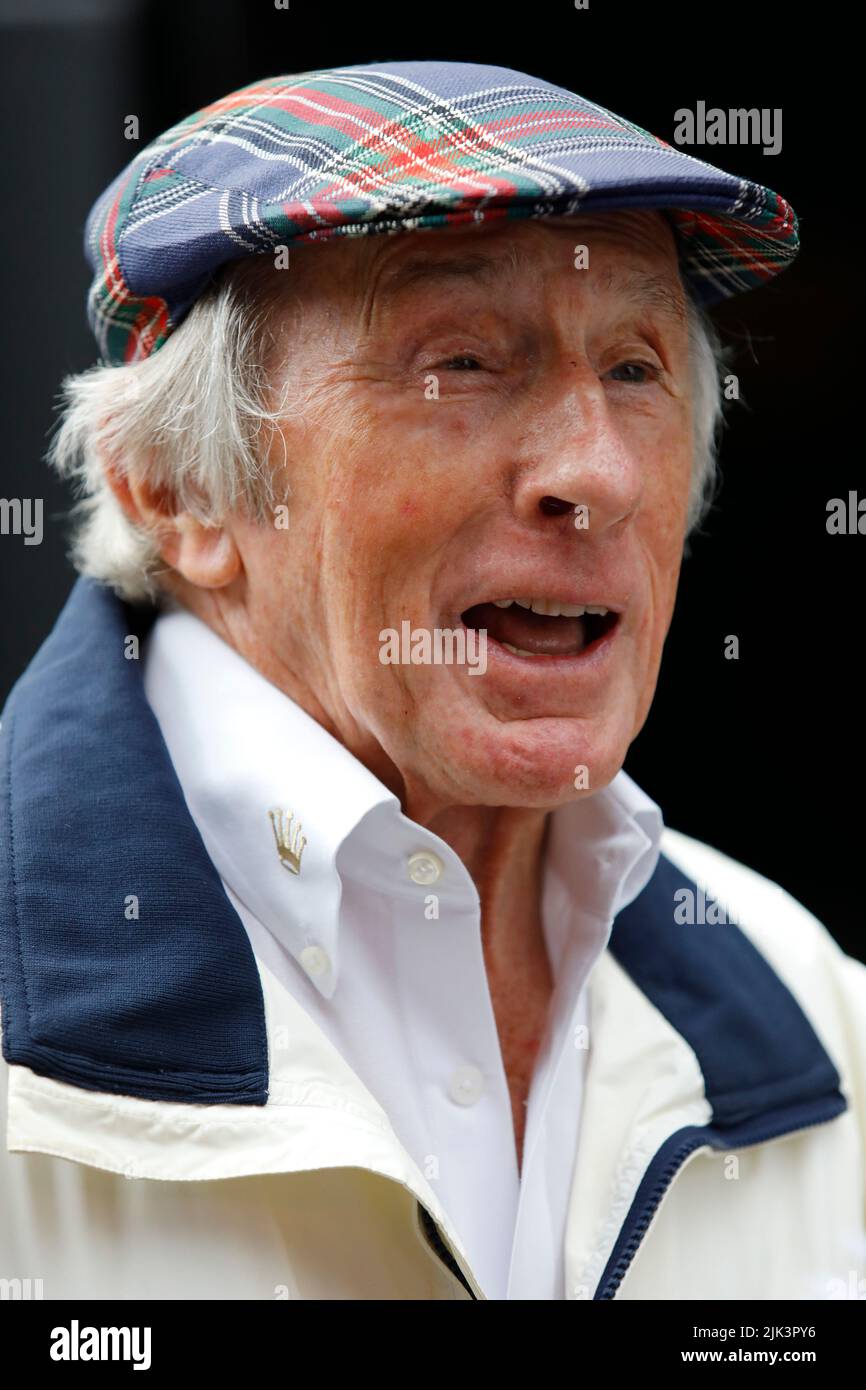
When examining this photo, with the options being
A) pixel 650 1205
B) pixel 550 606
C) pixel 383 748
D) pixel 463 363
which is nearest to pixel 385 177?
pixel 463 363

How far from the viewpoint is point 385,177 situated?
1.57m

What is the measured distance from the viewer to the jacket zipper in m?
1.66

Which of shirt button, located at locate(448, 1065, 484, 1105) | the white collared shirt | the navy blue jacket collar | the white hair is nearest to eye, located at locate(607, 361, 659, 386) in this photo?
the white hair

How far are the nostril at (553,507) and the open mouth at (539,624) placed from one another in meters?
0.11

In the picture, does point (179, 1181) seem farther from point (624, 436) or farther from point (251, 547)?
point (624, 436)

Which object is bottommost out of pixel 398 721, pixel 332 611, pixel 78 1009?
pixel 78 1009

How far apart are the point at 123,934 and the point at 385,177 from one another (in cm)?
89

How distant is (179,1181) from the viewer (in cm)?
147

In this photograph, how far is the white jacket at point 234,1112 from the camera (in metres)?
1.46

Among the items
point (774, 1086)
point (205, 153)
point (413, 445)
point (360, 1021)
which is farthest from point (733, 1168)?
point (205, 153)

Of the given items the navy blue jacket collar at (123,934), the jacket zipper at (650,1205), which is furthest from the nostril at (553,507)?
the jacket zipper at (650,1205)

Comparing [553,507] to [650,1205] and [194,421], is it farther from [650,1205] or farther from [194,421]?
[650,1205]

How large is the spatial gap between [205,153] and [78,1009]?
1.06 meters

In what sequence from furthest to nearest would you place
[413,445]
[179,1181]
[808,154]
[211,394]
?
[808,154] → [211,394] → [413,445] → [179,1181]
